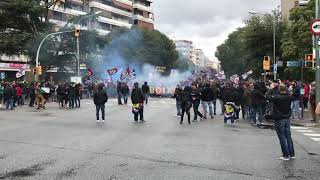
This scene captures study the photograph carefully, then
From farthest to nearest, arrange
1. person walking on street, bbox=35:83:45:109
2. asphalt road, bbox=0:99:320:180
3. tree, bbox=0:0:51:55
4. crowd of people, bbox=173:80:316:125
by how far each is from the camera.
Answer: tree, bbox=0:0:51:55, person walking on street, bbox=35:83:45:109, crowd of people, bbox=173:80:316:125, asphalt road, bbox=0:99:320:180

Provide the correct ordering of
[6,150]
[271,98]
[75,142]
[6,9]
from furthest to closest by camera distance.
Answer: [6,9], [75,142], [6,150], [271,98]

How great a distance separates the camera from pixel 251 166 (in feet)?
35.9

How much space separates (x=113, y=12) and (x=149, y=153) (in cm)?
9644

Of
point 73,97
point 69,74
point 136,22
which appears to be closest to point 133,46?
point 69,74

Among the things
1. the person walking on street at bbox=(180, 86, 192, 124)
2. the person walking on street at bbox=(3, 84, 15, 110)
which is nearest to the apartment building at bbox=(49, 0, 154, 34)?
the person walking on street at bbox=(3, 84, 15, 110)

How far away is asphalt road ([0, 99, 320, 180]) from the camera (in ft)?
33.0

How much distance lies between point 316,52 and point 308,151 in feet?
31.3

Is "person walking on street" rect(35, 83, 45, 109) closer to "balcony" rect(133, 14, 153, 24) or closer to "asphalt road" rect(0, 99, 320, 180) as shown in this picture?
"asphalt road" rect(0, 99, 320, 180)

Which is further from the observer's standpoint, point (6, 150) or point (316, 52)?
point (316, 52)

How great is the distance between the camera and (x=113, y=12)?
10750cm

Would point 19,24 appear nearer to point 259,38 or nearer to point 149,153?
point 259,38

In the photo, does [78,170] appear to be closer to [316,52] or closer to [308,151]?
[308,151]

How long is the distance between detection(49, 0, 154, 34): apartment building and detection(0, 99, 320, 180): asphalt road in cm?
6842

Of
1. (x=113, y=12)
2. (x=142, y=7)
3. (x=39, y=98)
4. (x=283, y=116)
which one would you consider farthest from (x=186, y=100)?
(x=142, y=7)
